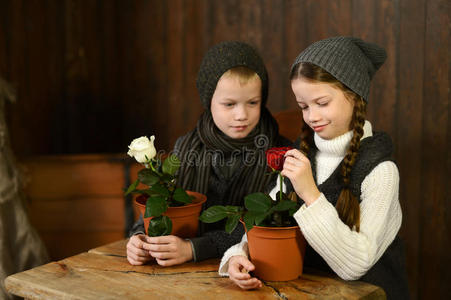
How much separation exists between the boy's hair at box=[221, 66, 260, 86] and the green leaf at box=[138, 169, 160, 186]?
18.2 inches

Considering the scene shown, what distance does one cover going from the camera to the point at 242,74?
62.0 inches

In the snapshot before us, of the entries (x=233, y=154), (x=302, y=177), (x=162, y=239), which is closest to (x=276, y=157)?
(x=302, y=177)

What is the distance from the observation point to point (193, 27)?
9.22 ft

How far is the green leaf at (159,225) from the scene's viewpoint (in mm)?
1300

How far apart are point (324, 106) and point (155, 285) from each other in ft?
2.09

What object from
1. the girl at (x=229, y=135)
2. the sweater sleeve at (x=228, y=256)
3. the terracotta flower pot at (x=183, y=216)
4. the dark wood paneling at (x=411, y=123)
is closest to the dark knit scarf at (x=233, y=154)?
the girl at (x=229, y=135)

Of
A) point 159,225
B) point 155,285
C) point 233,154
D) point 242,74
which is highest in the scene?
point 242,74

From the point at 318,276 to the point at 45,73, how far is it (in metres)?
2.09

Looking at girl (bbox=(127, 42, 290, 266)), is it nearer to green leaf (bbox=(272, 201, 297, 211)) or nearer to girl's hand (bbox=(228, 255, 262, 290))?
girl's hand (bbox=(228, 255, 262, 290))

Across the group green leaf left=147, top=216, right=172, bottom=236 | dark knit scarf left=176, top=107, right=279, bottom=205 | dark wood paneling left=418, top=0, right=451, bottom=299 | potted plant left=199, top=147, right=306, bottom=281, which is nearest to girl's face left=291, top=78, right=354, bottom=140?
potted plant left=199, top=147, right=306, bottom=281

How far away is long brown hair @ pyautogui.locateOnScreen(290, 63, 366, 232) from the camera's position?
47.7 inches

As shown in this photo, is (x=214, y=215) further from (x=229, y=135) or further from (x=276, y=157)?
(x=229, y=135)

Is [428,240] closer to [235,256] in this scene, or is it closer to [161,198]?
[235,256]

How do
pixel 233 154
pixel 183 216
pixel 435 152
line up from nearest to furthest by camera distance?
pixel 183 216, pixel 233 154, pixel 435 152
